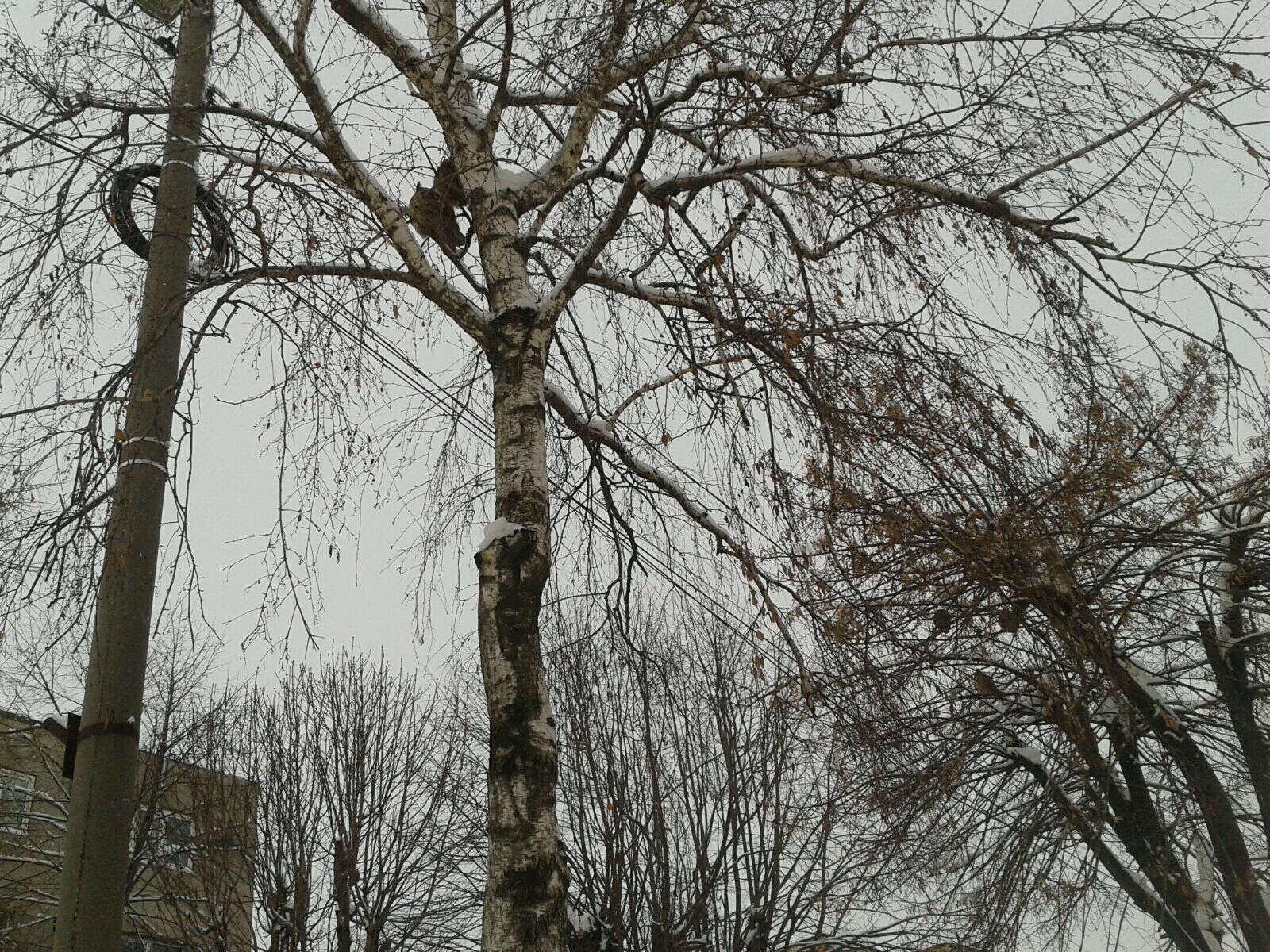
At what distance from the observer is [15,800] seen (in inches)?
576

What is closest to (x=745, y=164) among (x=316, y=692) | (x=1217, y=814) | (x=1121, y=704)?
(x=1121, y=704)

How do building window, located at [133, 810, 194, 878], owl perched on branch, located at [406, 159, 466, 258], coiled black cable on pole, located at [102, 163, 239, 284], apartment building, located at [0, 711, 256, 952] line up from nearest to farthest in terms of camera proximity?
coiled black cable on pole, located at [102, 163, 239, 284]
owl perched on branch, located at [406, 159, 466, 258]
apartment building, located at [0, 711, 256, 952]
building window, located at [133, 810, 194, 878]

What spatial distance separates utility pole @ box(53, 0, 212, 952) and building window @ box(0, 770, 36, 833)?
44.7ft

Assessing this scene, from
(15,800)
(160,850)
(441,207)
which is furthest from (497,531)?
(15,800)

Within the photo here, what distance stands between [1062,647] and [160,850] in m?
13.7

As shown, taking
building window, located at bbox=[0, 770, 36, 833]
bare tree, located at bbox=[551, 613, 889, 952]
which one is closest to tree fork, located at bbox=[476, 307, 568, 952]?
bare tree, located at bbox=[551, 613, 889, 952]

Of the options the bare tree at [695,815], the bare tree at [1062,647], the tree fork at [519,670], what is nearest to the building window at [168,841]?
the bare tree at [695,815]

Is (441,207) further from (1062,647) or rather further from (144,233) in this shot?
(1062,647)

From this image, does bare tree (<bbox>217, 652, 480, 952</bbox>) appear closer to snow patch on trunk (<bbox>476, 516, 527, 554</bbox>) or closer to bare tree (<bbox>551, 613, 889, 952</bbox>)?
bare tree (<bbox>551, 613, 889, 952</bbox>)

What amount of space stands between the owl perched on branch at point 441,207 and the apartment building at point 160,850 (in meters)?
7.50

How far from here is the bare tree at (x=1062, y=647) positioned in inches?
184

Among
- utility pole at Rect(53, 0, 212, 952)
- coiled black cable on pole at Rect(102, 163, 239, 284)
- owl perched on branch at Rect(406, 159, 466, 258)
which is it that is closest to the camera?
utility pole at Rect(53, 0, 212, 952)

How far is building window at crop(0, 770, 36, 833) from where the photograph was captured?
15485mm

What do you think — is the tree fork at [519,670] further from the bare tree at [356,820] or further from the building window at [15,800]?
the building window at [15,800]
